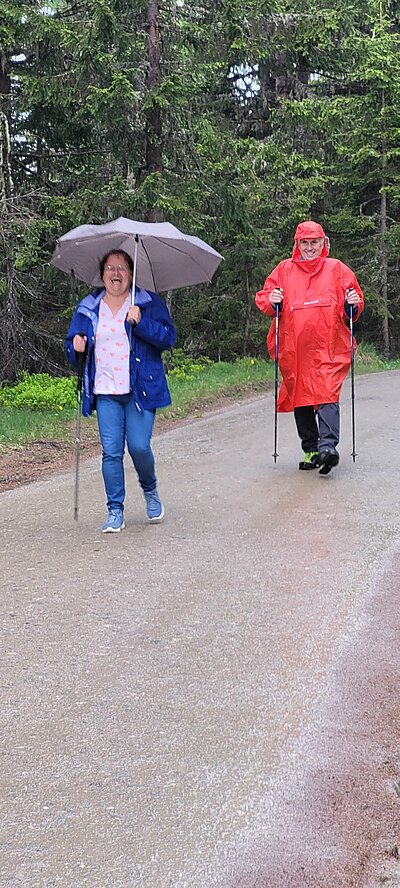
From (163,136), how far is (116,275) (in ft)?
40.3

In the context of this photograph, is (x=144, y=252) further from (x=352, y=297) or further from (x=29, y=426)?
(x=29, y=426)

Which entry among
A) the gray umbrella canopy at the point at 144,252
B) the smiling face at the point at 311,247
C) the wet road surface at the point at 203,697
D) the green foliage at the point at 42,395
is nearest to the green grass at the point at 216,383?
the green foliage at the point at 42,395

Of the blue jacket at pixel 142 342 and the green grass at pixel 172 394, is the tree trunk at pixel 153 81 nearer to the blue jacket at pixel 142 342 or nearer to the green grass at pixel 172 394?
the green grass at pixel 172 394

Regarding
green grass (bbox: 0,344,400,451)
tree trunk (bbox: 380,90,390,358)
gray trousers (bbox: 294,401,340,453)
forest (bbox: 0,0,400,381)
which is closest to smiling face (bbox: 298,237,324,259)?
gray trousers (bbox: 294,401,340,453)

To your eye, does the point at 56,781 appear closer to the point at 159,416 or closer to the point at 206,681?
the point at 206,681

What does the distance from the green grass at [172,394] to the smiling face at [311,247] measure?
4.27 meters

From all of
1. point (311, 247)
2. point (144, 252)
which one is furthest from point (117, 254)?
point (311, 247)

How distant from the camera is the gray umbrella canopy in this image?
275 inches

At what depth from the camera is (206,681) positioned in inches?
167

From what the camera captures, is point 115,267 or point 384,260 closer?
point 115,267

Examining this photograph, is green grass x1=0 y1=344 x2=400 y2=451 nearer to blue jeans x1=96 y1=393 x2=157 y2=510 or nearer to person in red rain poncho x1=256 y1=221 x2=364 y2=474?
person in red rain poncho x1=256 y1=221 x2=364 y2=474

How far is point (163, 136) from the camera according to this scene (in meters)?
18.2

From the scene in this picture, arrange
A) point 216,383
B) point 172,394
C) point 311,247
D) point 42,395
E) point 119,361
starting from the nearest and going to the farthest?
point 119,361, point 311,247, point 42,395, point 172,394, point 216,383

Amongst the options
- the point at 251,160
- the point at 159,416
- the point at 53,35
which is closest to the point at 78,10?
the point at 53,35
